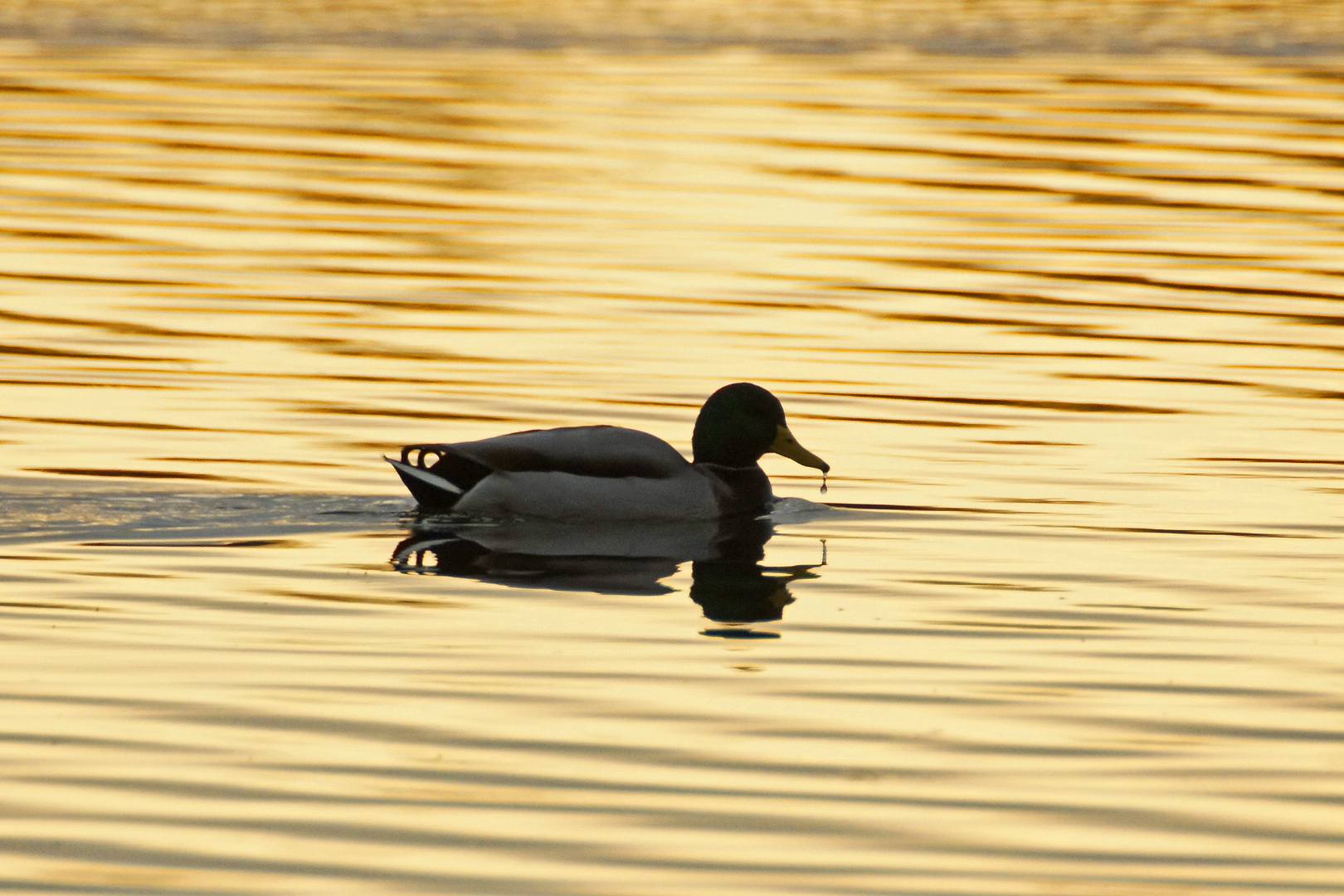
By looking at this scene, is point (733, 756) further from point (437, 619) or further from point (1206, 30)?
point (1206, 30)

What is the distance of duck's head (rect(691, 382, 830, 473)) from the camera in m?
11.0

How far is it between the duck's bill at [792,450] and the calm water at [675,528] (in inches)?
8.1

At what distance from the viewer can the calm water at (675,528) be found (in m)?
5.88

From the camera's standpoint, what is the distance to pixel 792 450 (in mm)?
10875

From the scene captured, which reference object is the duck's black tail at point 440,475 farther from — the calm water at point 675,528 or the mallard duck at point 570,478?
the calm water at point 675,528

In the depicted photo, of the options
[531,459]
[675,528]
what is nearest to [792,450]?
[675,528]

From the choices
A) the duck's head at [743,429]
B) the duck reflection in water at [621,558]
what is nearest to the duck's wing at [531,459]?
the duck reflection in water at [621,558]

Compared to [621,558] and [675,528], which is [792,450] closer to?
[675,528]

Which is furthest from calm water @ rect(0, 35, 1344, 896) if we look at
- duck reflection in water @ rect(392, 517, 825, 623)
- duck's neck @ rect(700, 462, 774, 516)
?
duck's neck @ rect(700, 462, 774, 516)

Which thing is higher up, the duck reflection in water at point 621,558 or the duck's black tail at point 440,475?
the duck's black tail at point 440,475

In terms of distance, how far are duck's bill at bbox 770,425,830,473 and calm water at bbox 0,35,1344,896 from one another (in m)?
0.21

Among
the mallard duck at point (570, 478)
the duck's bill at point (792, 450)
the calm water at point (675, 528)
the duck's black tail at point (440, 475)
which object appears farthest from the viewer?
the duck's bill at point (792, 450)

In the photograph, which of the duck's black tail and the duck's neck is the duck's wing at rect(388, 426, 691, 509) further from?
the duck's neck

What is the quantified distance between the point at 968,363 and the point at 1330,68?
16.5 metres
